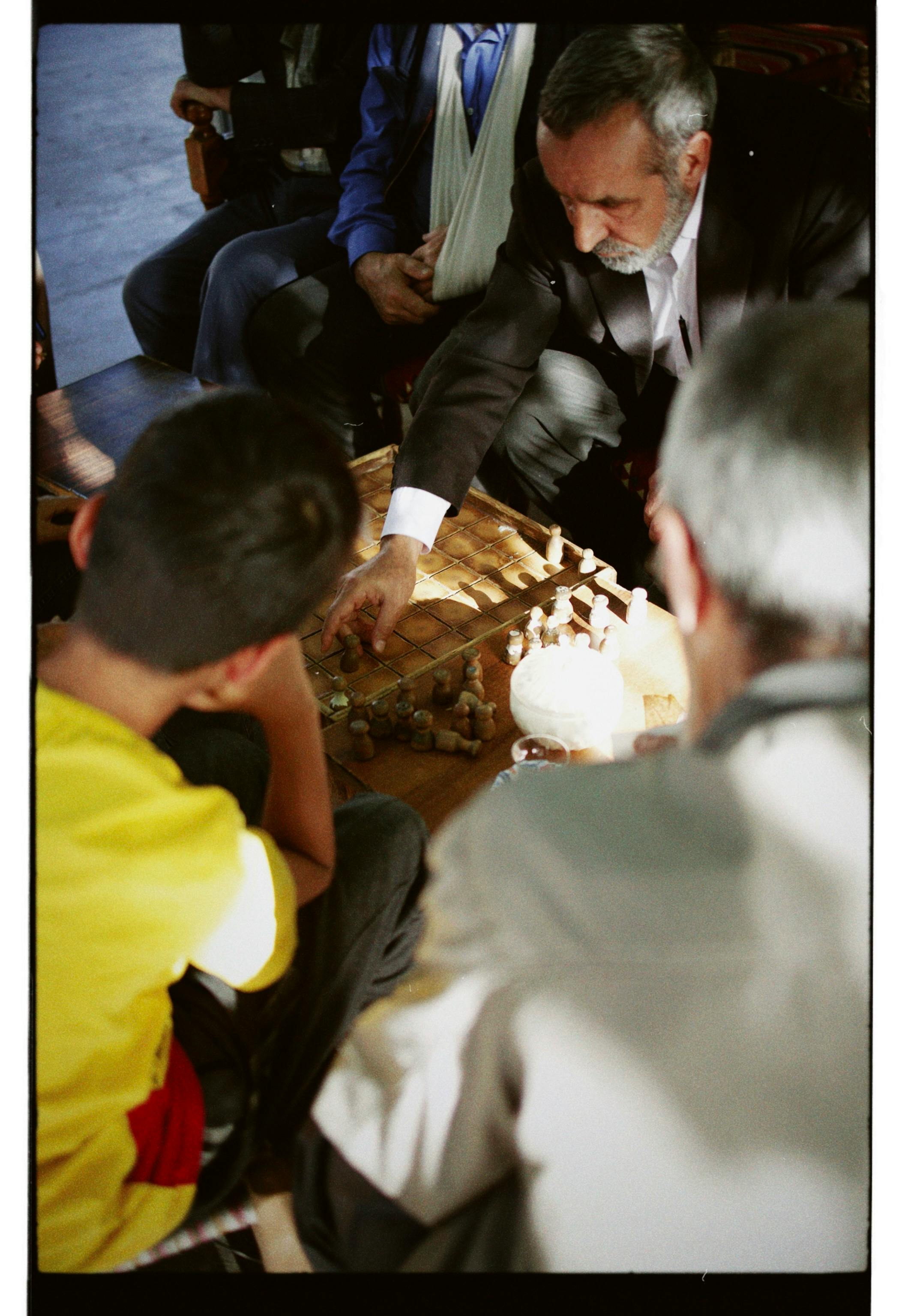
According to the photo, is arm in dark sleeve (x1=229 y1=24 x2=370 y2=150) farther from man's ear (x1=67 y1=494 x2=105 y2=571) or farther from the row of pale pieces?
the row of pale pieces

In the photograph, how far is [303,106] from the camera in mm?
1039

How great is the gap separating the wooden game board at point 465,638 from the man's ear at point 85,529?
15.0 inches

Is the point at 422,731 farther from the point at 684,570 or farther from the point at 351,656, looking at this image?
the point at 684,570

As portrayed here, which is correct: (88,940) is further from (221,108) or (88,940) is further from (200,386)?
(221,108)

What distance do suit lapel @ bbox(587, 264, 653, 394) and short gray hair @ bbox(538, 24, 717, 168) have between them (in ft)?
0.47

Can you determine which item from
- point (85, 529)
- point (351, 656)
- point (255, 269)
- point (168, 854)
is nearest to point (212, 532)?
point (85, 529)

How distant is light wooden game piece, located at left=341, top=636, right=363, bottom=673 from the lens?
119 centimetres

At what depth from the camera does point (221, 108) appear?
989 millimetres

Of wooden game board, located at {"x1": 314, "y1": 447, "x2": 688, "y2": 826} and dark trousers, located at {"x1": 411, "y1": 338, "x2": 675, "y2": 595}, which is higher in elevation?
dark trousers, located at {"x1": 411, "y1": 338, "x2": 675, "y2": 595}

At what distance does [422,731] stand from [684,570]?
44cm

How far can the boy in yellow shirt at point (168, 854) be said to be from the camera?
75 cm

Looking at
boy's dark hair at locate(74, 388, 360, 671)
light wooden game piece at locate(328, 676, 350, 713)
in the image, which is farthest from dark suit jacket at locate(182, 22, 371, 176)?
light wooden game piece at locate(328, 676, 350, 713)

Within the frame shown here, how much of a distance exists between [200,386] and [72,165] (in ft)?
0.73

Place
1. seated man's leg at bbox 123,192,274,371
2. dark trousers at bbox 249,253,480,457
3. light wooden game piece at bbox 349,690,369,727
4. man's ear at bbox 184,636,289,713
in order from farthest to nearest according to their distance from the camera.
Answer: dark trousers at bbox 249,253,480,457 → light wooden game piece at bbox 349,690,369,727 → seated man's leg at bbox 123,192,274,371 → man's ear at bbox 184,636,289,713
